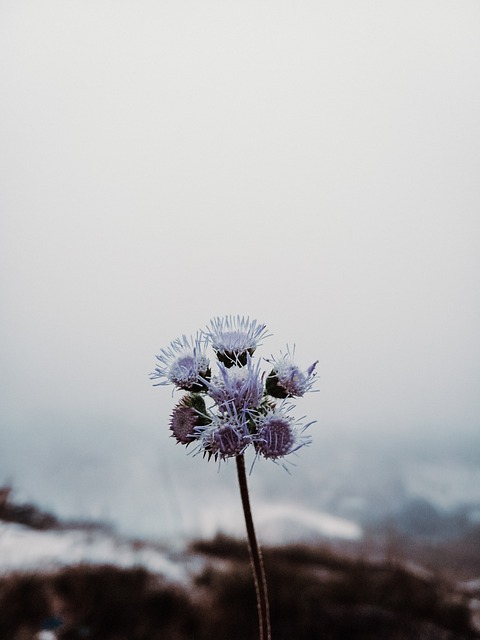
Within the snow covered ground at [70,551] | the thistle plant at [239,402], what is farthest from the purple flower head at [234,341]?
the snow covered ground at [70,551]

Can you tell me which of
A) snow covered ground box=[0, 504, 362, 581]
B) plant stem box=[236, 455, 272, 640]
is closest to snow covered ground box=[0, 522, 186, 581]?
snow covered ground box=[0, 504, 362, 581]

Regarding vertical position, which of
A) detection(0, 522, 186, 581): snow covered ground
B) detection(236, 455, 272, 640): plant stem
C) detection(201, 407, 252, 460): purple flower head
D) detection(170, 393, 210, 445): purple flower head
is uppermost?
detection(0, 522, 186, 581): snow covered ground

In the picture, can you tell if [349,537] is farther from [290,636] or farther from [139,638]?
[139,638]

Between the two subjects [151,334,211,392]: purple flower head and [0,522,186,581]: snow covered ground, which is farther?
[0,522,186,581]: snow covered ground

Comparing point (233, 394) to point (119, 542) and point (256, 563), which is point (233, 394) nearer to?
point (256, 563)

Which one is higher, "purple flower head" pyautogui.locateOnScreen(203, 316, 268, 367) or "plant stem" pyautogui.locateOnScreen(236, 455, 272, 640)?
"purple flower head" pyautogui.locateOnScreen(203, 316, 268, 367)

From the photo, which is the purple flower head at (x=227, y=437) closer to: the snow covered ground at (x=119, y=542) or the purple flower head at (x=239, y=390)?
the purple flower head at (x=239, y=390)

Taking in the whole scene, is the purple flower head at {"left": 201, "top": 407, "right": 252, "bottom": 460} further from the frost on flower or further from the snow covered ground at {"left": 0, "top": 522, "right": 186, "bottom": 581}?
the snow covered ground at {"left": 0, "top": 522, "right": 186, "bottom": 581}
